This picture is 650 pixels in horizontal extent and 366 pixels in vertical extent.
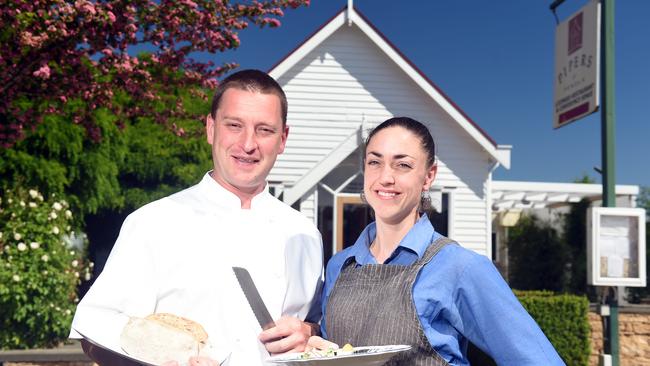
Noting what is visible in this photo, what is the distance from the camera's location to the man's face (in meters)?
2.65

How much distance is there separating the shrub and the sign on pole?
24.7ft

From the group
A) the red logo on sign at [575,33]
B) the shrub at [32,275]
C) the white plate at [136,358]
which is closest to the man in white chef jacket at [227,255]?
the white plate at [136,358]

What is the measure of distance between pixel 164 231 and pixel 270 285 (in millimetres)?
422

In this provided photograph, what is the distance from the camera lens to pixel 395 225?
275cm

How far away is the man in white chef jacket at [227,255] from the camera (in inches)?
97.7

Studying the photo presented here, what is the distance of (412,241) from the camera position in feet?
8.61

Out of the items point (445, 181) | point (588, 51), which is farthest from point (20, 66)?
point (445, 181)

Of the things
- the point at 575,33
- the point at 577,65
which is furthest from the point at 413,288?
the point at 575,33

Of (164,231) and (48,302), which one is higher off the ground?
(164,231)

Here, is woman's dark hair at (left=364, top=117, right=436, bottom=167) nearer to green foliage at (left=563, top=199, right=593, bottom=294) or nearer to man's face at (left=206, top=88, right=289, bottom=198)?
man's face at (left=206, top=88, right=289, bottom=198)

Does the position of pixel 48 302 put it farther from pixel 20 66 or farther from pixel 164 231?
pixel 164 231

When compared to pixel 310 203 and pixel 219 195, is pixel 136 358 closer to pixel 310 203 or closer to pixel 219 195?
pixel 219 195

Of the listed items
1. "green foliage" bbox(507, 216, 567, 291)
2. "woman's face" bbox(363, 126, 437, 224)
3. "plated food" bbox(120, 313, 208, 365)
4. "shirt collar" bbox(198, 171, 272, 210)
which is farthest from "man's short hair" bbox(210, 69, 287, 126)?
"green foliage" bbox(507, 216, 567, 291)

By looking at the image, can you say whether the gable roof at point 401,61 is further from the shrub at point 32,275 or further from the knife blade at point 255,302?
the knife blade at point 255,302
